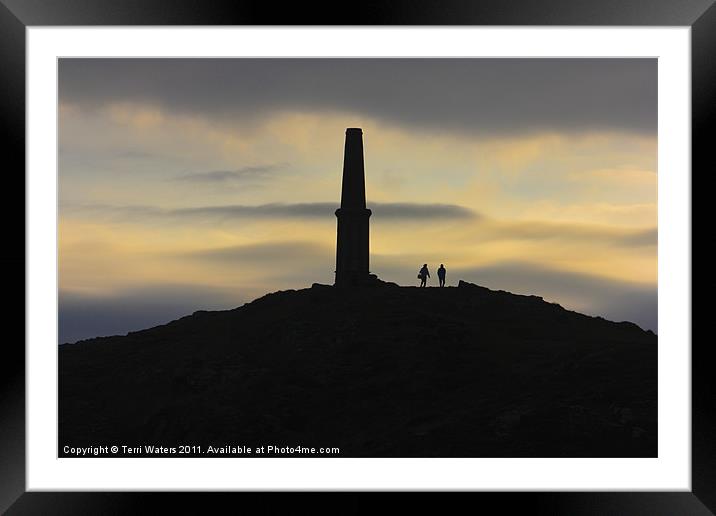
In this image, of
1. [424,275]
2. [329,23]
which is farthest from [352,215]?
[329,23]

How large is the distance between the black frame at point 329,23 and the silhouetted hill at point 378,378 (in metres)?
12.0

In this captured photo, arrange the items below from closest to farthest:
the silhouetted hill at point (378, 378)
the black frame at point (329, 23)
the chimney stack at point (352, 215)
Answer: the black frame at point (329, 23) → the silhouetted hill at point (378, 378) → the chimney stack at point (352, 215)

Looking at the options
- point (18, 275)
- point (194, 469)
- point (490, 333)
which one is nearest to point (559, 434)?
point (490, 333)

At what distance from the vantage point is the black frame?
782cm

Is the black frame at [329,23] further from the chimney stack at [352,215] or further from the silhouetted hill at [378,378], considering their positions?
the chimney stack at [352,215]

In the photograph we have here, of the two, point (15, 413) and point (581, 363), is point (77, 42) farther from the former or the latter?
point (581, 363)

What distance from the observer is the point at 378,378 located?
25.3 metres

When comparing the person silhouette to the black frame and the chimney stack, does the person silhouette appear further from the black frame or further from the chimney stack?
the black frame

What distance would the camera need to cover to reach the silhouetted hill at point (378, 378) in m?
21.1

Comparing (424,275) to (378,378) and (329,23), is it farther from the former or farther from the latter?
(329,23)

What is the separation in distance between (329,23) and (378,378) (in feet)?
60.6

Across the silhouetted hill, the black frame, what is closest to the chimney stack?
the silhouetted hill

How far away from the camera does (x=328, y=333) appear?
26.5 meters

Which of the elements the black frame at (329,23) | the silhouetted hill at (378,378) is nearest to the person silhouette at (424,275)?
the silhouetted hill at (378,378)
